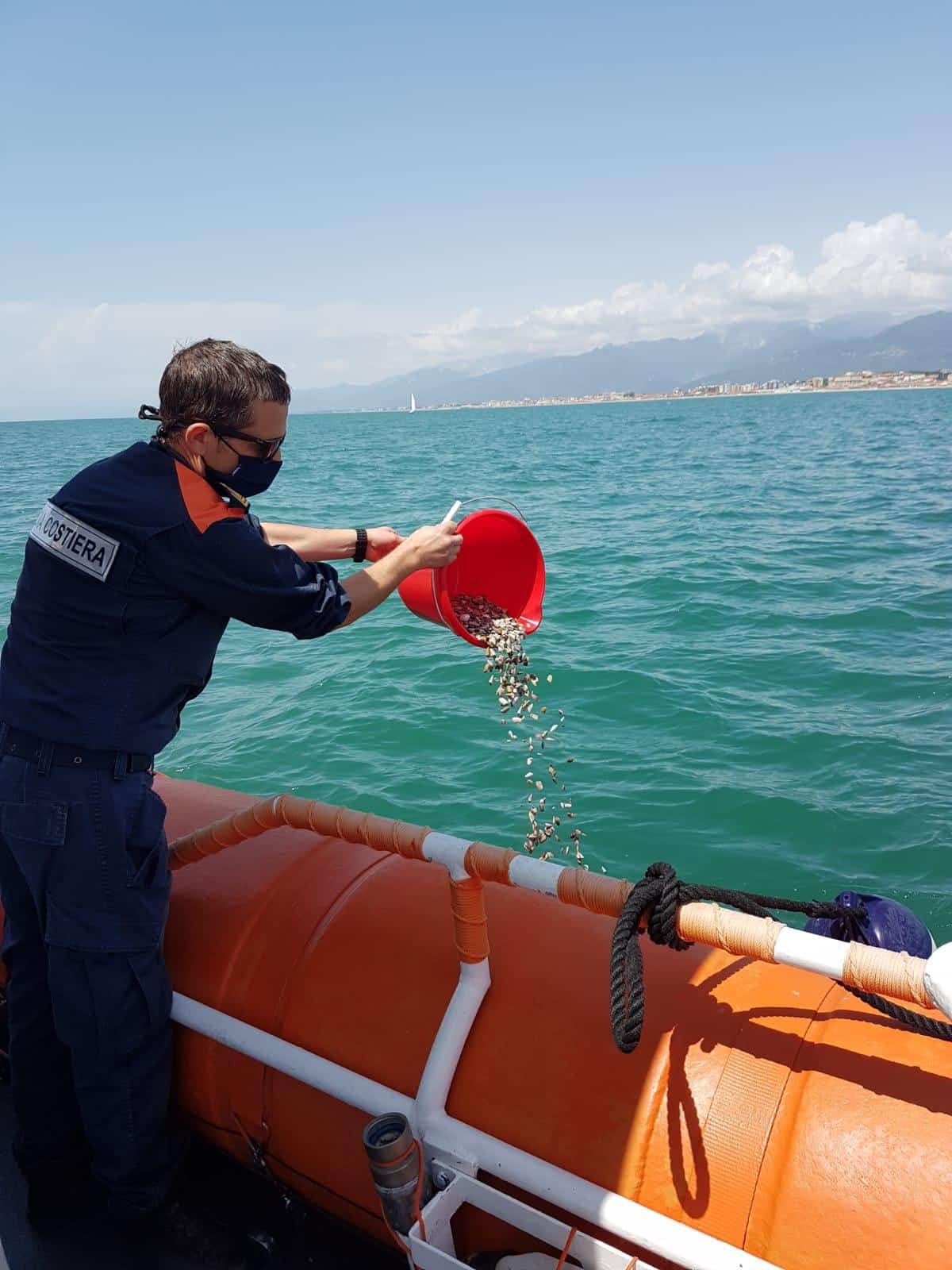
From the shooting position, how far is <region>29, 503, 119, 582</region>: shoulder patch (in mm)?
1905

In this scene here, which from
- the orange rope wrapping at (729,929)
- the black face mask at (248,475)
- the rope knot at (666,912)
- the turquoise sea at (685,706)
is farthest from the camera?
the turquoise sea at (685,706)

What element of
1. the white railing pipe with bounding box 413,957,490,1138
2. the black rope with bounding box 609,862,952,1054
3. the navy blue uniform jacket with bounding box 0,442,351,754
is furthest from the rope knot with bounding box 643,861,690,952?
the navy blue uniform jacket with bounding box 0,442,351,754

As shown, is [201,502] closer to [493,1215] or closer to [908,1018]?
[493,1215]

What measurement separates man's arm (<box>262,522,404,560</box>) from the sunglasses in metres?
0.49

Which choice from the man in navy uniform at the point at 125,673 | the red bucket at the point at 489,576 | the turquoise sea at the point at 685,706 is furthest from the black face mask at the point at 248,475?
the turquoise sea at the point at 685,706

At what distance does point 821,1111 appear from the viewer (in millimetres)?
1610

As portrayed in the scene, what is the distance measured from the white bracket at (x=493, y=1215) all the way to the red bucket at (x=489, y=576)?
1.45 m

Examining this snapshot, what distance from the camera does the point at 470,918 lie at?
1.93 meters

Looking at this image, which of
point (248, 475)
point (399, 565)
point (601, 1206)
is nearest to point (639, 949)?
point (601, 1206)

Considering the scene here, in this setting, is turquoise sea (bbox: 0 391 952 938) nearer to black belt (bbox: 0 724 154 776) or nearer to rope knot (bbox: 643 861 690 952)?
rope knot (bbox: 643 861 690 952)

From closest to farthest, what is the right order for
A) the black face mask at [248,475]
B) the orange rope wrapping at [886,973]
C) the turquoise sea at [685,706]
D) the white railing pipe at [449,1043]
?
the orange rope wrapping at [886,973] → the white railing pipe at [449,1043] → the black face mask at [248,475] → the turquoise sea at [685,706]

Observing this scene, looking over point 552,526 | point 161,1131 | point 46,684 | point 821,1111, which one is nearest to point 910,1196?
point 821,1111

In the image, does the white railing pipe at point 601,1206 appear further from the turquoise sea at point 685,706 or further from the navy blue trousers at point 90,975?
the turquoise sea at point 685,706

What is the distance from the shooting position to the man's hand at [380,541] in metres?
2.65
